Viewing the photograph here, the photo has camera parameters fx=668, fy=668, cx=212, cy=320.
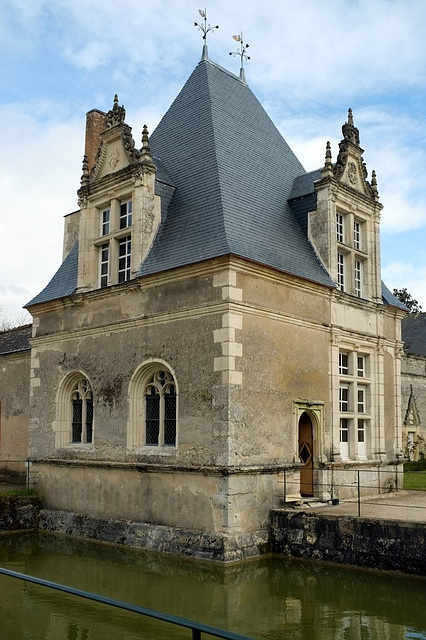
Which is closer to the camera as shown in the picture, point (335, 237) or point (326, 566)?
point (326, 566)

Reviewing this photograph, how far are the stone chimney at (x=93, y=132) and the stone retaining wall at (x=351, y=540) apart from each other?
12.1 metres

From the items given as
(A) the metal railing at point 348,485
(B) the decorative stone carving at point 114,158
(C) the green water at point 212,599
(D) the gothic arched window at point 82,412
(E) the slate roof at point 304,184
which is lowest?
(C) the green water at point 212,599

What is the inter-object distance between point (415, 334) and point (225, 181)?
1117 inches

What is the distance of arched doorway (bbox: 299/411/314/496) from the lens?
15094 millimetres

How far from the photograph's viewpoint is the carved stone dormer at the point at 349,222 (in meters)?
15.9

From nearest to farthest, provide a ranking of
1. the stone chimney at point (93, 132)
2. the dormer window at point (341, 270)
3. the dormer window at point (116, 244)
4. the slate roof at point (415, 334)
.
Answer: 1. the dormer window at point (116, 244)
2. the dormer window at point (341, 270)
3. the stone chimney at point (93, 132)
4. the slate roof at point (415, 334)

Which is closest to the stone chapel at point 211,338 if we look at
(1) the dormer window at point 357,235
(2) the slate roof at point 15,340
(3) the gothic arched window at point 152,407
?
(3) the gothic arched window at point 152,407

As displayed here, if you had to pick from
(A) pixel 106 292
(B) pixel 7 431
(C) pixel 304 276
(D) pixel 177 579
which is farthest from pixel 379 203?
(B) pixel 7 431

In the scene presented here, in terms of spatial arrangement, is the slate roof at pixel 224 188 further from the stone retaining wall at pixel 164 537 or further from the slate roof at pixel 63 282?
the stone retaining wall at pixel 164 537

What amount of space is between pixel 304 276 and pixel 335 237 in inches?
73.4

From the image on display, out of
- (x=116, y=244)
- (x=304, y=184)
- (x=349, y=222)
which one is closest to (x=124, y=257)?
(x=116, y=244)

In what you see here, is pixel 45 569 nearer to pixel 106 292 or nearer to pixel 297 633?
pixel 297 633

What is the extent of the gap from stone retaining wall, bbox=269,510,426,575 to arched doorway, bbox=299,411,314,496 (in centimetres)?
212

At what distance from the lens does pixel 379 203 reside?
17.7 meters
